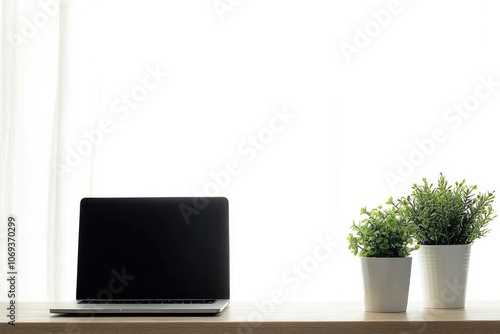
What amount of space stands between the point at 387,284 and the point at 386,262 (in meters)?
0.04

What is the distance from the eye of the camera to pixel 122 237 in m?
1.38

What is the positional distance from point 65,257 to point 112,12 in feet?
2.61

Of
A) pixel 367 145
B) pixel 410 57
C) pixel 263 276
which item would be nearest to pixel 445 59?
pixel 410 57

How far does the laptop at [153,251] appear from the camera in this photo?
134 centimetres

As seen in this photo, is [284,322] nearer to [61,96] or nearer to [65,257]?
[65,257]

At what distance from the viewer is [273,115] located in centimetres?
209
